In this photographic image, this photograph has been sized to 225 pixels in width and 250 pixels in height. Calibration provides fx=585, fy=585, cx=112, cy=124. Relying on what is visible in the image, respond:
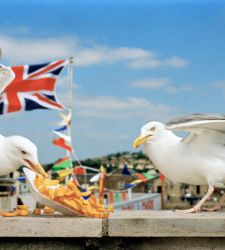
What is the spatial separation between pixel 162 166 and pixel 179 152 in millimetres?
239

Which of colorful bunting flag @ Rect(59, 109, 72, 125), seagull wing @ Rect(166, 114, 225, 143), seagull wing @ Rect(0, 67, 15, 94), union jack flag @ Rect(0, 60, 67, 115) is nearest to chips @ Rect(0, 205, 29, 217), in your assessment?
seagull wing @ Rect(166, 114, 225, 143)

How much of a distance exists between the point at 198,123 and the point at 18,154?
70.0 inches

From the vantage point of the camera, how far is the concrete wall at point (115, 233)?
492cm

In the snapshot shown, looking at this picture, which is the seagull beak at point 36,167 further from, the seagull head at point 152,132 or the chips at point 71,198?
the seagull head at point 152,132

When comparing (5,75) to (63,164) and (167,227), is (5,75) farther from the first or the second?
(63,164)

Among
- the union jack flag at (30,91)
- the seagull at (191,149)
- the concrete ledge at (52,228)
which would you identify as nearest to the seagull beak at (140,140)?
the seagull at (191,149)

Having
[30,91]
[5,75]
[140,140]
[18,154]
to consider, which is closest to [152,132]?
[140,140]

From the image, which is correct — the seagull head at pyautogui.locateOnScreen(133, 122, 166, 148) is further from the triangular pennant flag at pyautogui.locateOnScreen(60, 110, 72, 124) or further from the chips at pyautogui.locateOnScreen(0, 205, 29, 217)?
the triangular pennant flag at pyautogui.locateOnScreen(60, 110, 72, 124)

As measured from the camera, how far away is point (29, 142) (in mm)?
5750

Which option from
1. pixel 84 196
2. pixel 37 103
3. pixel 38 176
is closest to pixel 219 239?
pixel 84 196

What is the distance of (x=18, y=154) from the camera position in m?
5.75

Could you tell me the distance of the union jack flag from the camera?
1952 centimetres

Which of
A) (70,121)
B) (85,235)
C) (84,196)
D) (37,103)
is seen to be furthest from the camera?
(70,121)

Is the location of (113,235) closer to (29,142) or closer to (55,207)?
(55,207)
